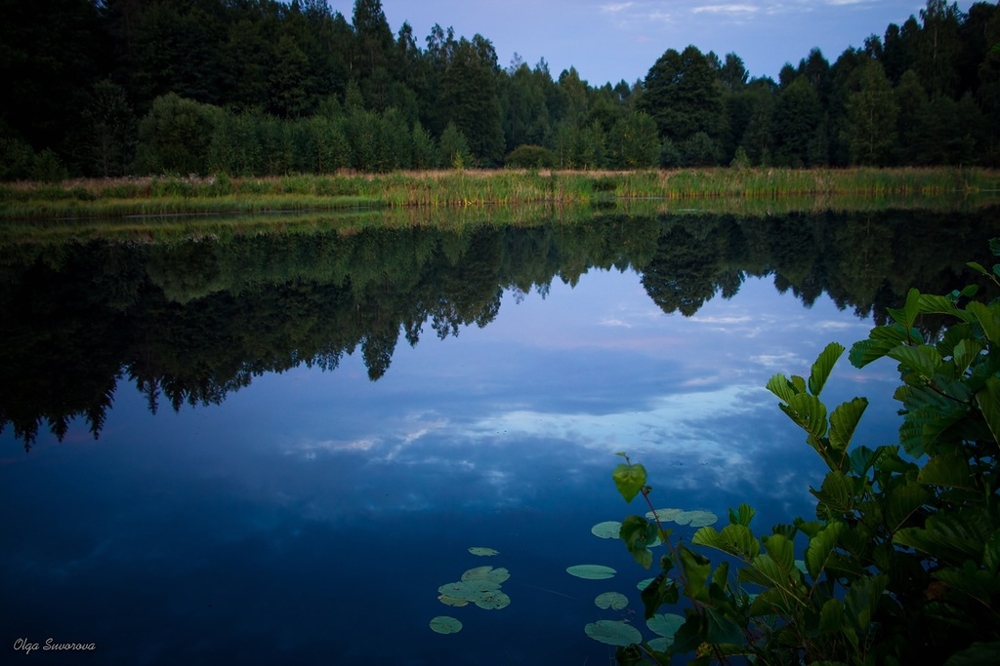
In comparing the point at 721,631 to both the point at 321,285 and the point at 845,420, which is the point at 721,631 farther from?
the point at 321,285

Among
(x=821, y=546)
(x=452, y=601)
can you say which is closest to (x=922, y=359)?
(x=821, y=546)

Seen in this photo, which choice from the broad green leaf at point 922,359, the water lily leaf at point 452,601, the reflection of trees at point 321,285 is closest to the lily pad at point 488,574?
the water lily leaf at point 452,601

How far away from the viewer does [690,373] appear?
5.20 meters

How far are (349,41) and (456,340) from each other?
196 feet

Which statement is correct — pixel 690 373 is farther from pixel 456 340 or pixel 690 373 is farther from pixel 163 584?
pixel 163 584

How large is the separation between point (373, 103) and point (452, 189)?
29.8 m

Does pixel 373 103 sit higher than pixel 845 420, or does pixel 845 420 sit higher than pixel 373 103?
pixel 373 103

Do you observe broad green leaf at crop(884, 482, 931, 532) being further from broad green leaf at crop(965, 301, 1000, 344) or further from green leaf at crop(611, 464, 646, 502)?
green leaf at crop(611, 464, 646, 502)

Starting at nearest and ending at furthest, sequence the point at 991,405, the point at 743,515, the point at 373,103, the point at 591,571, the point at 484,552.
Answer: the point at 991,405 → the point at 743,515 → the point at 591,571 → the point at 484,552 → the point at 373,103

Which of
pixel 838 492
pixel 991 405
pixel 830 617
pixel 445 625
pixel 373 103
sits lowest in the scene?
pixel 445 625

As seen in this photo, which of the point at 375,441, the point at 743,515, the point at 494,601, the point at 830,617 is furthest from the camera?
the point at 375,441

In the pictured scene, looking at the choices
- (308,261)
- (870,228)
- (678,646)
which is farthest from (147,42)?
(678,646)

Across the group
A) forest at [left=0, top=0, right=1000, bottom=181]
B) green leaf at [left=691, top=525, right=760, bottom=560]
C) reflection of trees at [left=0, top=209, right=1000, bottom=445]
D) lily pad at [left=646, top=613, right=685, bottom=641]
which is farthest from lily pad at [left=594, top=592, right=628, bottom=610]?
forest at [left=0, top=0, right=1000, bottom=181]

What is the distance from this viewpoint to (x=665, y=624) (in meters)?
2.28
